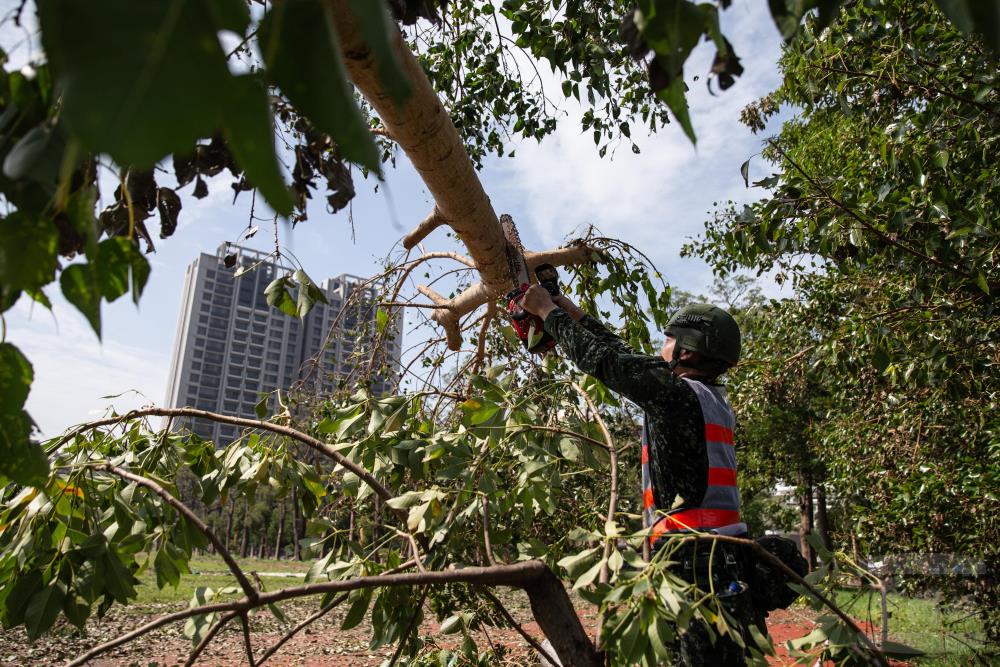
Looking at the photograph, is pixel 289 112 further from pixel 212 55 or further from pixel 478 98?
pixel 478 98

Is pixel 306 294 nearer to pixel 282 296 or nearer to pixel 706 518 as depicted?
pixel 282 296

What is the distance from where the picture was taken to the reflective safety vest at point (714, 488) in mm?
1951

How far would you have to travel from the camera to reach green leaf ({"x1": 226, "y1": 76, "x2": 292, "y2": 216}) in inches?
15.9

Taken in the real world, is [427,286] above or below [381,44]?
above

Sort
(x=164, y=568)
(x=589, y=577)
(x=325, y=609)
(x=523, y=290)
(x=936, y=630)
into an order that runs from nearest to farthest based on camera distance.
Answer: (x=589, y=577) < (x=164, y=568) < (x=325, y=609) < (x=523, y=290) < (x=936, y=630)

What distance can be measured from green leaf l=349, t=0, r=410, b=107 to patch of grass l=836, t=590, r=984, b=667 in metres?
5.35

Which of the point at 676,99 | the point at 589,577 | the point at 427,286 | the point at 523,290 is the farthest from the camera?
the point at 427,286

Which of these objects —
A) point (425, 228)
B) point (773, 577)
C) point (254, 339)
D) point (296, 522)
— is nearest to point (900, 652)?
point (773, 577)

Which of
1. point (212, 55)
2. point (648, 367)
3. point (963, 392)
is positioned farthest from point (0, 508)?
point (963, 392)

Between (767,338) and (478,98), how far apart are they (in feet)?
14.6

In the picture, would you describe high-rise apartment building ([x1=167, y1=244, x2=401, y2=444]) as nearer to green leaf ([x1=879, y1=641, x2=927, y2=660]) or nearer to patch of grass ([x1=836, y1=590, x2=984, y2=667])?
green leaf ([x1=879, y1=641, x2=927, y2=660])

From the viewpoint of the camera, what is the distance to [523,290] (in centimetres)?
236

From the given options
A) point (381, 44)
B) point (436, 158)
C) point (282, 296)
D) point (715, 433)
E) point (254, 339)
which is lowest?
point (381, 44)

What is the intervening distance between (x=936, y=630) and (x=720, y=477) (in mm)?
4508
